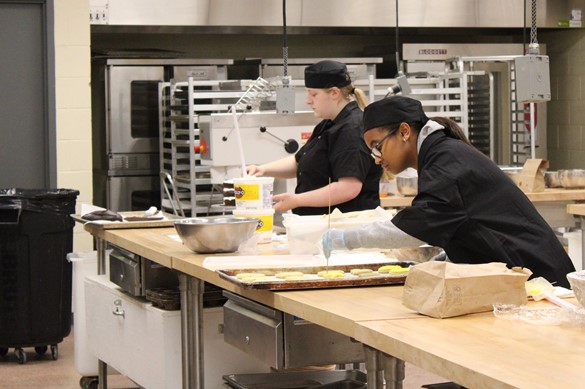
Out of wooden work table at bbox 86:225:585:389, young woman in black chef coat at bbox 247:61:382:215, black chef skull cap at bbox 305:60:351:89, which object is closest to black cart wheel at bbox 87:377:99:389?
young woman in black chef coat at bbox 247:61:382:215

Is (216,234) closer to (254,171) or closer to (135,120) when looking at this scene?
(254,171)

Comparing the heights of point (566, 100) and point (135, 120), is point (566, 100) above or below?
above

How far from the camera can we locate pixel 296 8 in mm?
8305

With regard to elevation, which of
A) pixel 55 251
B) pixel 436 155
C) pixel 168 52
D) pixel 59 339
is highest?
pixel 168 52

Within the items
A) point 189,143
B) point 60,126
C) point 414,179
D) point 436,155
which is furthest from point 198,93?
point 436,155

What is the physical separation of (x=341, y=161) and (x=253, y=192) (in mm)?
638

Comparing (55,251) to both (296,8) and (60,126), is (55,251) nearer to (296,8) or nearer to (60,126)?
(60,126)

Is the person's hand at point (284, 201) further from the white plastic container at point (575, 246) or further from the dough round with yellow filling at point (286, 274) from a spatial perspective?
the white plastic container at point (575, 246)

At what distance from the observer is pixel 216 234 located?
12.2ft

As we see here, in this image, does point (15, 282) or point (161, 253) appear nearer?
point (161, 253)

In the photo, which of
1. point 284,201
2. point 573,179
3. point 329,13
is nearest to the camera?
point 284,201

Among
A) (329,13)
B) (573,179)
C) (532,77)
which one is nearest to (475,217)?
(532,77)

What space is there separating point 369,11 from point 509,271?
6253 mm

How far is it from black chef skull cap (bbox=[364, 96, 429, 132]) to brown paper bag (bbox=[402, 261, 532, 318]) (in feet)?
2.32
